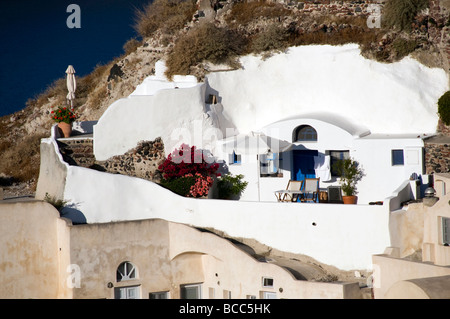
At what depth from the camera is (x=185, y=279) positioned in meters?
23.4

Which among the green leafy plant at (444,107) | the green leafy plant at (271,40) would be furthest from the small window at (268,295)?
the green leafy plant at (271,40)

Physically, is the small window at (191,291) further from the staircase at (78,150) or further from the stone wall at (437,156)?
the stone wall at (437,156)

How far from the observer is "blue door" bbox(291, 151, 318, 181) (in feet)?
82.3

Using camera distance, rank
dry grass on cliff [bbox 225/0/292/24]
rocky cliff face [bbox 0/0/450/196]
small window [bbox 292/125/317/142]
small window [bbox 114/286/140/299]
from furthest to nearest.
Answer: dry grass on cliff [bbox 225/0/292/24], rocky cliff face [bbox 0/0/450/196], small window [bbox 292/125/317/142], small window [bbox 114/286/140/299]

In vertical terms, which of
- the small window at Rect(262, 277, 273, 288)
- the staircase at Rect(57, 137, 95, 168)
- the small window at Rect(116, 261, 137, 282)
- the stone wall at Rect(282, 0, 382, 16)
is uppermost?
the stone wall at Rect(282, 0, 382, 16)

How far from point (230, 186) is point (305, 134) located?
319cm

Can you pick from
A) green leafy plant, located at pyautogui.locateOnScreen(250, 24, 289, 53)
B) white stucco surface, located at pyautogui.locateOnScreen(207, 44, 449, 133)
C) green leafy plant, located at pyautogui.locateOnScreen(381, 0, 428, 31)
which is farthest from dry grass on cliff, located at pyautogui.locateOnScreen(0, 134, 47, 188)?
green leafy plant, located at pyautogui.locateOnScreen(381, 0, 428, 31)

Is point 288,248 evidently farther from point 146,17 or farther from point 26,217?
point 146,17

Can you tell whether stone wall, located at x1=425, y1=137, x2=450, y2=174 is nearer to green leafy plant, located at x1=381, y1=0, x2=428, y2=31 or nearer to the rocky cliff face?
the rocky cliff face

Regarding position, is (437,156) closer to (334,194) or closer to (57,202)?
(334,194)

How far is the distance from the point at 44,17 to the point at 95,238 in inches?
826

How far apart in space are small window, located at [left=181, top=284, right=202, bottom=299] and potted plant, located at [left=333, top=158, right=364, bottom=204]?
219 inches

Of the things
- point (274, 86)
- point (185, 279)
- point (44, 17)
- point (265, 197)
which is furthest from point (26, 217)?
point (44, 17)
